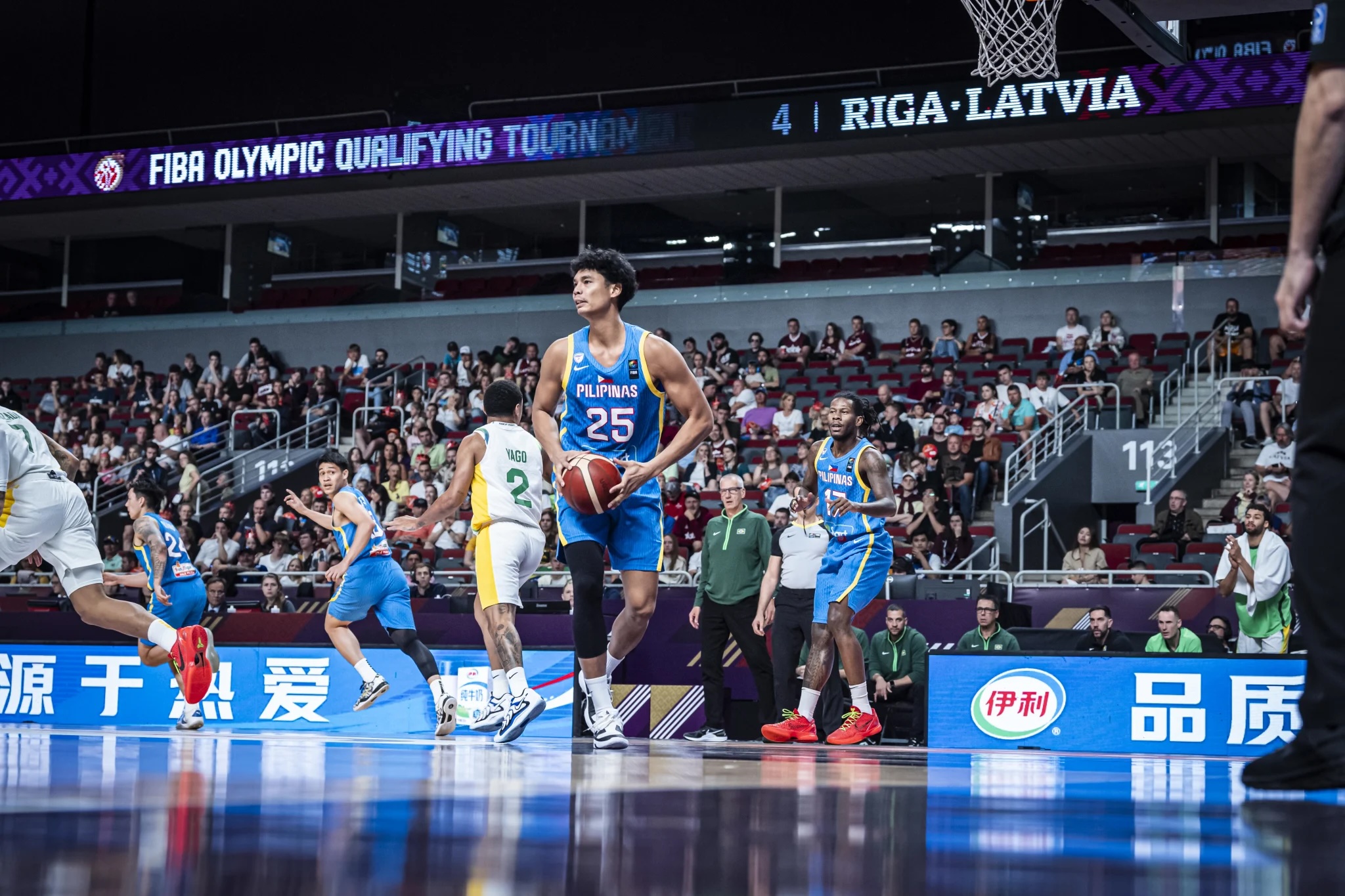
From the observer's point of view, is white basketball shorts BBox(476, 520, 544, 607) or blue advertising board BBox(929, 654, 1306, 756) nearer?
white basketball shorts BBox(476, 520, 544, 607)

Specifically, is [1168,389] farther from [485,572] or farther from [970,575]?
[485,572]

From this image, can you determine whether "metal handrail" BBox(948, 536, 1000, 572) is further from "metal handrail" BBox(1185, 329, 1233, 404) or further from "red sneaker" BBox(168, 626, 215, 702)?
"red sneaker" BBox(168, 626, 215, 702)

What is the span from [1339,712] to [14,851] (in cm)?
211

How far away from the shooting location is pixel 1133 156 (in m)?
21.1

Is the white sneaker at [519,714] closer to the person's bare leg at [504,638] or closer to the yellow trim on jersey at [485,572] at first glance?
the person's bare leg at [504,638]

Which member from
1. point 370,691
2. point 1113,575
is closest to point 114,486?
point 370,691

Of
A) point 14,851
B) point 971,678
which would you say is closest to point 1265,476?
point 971,678

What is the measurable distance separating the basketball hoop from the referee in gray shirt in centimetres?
424

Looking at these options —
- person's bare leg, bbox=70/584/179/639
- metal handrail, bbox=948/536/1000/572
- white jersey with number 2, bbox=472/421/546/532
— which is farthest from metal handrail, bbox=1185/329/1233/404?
Answer: person's bare leg, bbox=70/584/179/639

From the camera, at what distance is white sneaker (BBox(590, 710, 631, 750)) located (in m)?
5.83

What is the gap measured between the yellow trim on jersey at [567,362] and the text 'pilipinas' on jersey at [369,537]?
3.77 metres

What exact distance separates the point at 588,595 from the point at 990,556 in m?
9.77

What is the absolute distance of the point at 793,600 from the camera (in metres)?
10.3

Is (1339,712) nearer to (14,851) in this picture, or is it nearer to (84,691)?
(14,851)
